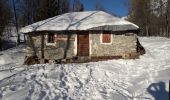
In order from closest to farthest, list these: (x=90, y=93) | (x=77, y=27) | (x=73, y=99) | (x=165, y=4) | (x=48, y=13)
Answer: (x=73, y=99), (x=90, y=93), (x=77, y=27), (x=48, y=13), (x=165, y=4)

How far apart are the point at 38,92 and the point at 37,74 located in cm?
397

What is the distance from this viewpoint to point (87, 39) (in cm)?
2227

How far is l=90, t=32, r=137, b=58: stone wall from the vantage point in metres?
22.0

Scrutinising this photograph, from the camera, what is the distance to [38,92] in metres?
11.5

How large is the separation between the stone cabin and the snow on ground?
3206 millimetres

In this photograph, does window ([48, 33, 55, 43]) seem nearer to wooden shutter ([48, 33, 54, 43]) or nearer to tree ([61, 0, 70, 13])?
wooden shutter ([48, 33, 54, 43])

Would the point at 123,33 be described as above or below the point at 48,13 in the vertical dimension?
below

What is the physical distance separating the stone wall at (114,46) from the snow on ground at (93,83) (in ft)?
10.0

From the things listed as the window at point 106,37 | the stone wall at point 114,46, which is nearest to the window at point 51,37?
the stone wall at point 114,46

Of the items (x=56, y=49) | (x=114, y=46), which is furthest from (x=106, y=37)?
(x=56, y=49)

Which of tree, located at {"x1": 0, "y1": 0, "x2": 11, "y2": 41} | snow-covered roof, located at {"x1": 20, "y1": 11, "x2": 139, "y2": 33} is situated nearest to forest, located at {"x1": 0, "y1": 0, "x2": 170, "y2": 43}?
tree, located at {"x1": 0, "y1": 0, "x2": 11, "y2": 41}

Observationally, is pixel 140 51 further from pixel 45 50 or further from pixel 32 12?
pixel 32 12

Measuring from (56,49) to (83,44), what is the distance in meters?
2.00

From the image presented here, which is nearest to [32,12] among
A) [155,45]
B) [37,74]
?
[155,45]
